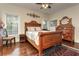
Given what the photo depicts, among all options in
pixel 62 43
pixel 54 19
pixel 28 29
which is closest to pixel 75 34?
pixel 62 43

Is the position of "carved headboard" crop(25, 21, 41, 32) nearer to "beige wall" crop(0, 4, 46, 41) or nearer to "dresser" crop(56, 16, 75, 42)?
"beige wall" crop(0, 4, 46, 41)

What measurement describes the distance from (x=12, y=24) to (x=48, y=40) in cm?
129

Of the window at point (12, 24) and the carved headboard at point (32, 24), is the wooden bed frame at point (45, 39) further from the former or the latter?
the window at point (12, 24)

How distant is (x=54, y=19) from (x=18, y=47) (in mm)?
1135

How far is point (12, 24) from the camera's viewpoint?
2.31 m

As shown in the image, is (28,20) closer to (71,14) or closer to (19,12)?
(19,12)

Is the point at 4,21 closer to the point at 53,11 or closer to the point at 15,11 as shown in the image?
the point at 15,11

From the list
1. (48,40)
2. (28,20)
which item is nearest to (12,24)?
(28,20)

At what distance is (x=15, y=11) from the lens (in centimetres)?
228

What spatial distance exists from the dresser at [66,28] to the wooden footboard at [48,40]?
0.20 meters

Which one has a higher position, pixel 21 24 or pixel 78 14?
pixel 78 14

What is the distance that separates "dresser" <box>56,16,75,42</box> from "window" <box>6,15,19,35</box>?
1126mm

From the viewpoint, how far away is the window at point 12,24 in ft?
7.32

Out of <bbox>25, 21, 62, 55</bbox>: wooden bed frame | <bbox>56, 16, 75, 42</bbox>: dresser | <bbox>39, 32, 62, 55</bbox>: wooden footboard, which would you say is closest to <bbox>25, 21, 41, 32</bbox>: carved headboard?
<bbox>25, 21, 62, 55</bbox>: wooden bed frame
